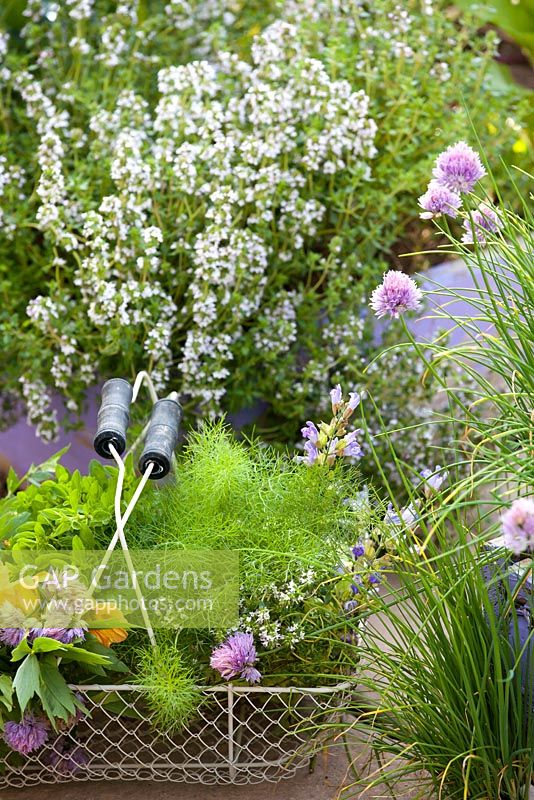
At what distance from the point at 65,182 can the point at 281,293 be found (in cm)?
55

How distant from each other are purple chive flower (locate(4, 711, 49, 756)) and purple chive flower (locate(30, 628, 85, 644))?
108 mm

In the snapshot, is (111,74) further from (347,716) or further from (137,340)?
(347,716)

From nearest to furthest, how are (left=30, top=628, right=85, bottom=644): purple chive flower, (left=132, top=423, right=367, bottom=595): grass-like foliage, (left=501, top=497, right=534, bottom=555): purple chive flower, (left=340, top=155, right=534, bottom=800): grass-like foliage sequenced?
(left=501, top=497, right=534, bottom=555): purple chive flower, (left=340, top=155, right=534, bottom=800): grass-like foliage, (left=30, top=628, right=85, bottom=644): purple chive flower, (left=132, top=423, right=367, bottom=595): grass-like foliage

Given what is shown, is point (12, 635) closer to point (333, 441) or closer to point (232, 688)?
point (232, 688)

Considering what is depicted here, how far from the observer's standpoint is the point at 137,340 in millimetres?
2061

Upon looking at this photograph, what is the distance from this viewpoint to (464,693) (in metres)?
1.16

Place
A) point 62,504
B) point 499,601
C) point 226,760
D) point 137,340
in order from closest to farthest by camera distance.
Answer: point 499,601, point 226,760, point 62,504, point 137,340

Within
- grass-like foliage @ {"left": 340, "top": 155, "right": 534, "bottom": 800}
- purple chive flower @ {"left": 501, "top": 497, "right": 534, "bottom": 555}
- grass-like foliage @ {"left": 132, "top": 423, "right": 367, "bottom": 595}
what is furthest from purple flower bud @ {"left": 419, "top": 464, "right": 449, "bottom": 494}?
purple chive flower @ {"left": 501, "top": 497, "right": 534, "bottom": 555}

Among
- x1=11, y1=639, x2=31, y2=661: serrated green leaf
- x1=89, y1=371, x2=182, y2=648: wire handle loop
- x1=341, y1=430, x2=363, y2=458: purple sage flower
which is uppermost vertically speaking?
x1=341, y1=430, x2=363, y2=458: purple sage flower

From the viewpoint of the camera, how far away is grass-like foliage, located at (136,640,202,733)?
1.26 meters

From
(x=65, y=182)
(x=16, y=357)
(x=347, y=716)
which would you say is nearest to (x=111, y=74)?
(x=65, y=182)

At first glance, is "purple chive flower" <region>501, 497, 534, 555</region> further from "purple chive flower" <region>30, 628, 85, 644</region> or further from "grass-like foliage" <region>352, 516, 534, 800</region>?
"purple chive flower" <region>30, 628, 85, 644</region>

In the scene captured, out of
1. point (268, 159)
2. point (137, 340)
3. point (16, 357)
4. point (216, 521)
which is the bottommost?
point (16, 357)

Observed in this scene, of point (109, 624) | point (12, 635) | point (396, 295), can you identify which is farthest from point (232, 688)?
point (396, 295)
